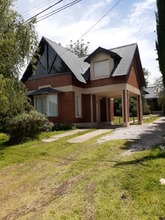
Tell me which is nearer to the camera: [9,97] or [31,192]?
[31,192]

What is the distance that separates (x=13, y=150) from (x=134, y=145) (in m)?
5.10

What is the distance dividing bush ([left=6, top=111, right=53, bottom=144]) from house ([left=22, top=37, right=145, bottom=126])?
255 inches

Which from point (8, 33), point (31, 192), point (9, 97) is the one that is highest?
point (8, 33)

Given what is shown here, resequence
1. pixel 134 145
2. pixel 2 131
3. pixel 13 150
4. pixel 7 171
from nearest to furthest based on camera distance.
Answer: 1. pixel 7 171
2. pixel 134 145
3. pixel 13 150
4. pixel 2 131

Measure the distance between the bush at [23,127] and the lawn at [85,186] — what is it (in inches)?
126

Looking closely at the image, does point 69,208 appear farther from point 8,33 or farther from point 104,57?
point 104,57

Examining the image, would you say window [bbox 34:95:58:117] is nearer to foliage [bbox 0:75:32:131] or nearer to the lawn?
foliage [bbox 0:75:32:131]

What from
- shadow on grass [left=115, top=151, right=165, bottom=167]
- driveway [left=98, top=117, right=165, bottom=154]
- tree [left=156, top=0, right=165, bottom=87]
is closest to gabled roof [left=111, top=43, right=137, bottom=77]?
tree [left=156, top=0, right=165, bottom=87]

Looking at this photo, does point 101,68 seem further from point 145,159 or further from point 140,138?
point 145,159

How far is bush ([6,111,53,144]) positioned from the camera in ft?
39.6

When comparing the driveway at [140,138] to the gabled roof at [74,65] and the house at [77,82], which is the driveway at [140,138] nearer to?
the house at [77,82]

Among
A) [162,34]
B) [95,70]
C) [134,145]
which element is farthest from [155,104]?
[134,145]

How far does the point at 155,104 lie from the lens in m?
45.4

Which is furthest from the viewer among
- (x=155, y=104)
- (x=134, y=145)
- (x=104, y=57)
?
(x=155, y=104)
